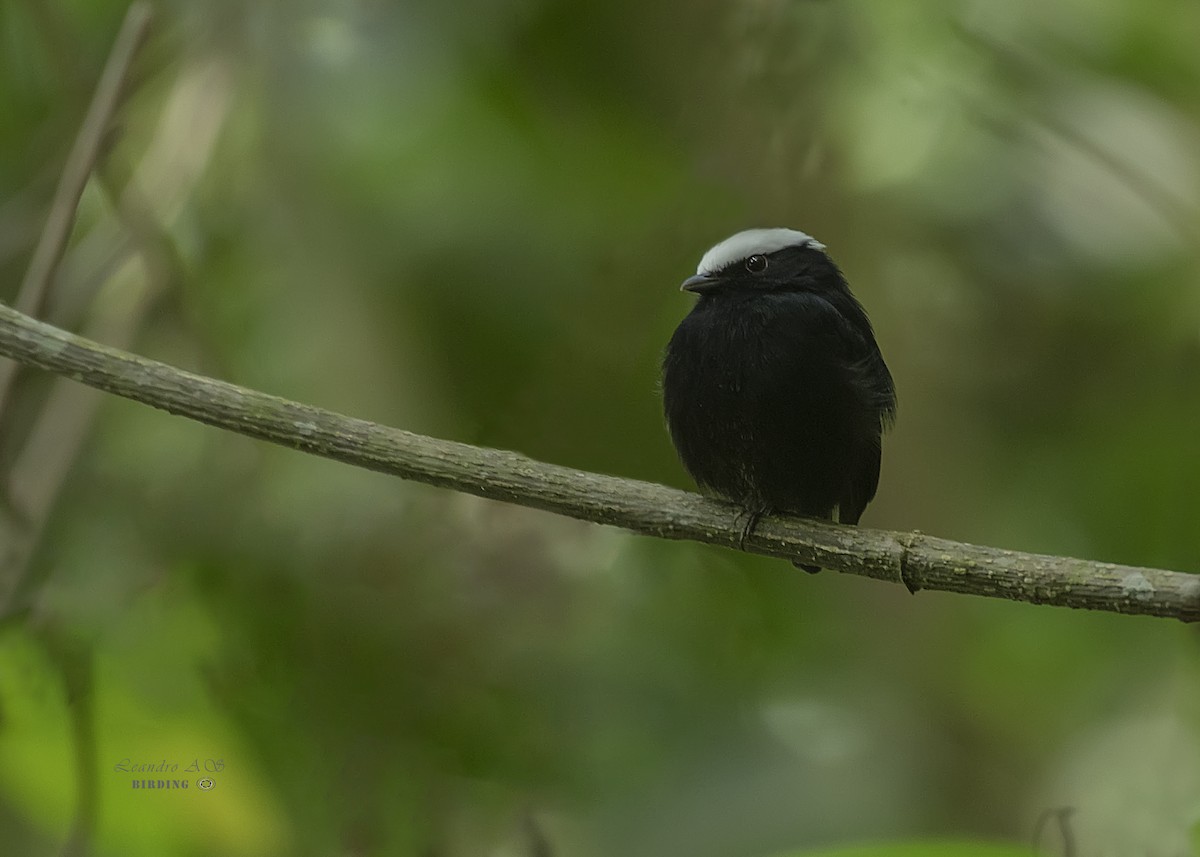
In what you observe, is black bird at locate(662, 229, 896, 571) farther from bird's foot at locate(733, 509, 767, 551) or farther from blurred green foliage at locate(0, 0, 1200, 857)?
blurred green foliage at locate(0, 0, 1200, 857)

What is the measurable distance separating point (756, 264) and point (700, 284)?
0.14 meters

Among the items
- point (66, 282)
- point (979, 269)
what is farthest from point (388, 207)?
point (979, 269)

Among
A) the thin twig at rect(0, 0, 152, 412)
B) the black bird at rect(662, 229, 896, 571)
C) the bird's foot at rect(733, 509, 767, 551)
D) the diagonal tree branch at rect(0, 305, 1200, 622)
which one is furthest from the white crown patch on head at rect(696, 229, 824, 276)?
the thin twig at rect(0, 0, 152, 412)

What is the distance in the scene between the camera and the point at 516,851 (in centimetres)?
234

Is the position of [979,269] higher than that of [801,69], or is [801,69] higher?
[801,69]

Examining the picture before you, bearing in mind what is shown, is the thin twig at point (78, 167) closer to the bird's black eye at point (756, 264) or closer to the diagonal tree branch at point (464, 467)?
the diagonal tree branch at point (464, 467)

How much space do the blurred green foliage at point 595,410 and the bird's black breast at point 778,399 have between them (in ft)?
1.43

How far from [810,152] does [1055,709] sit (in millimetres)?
1479

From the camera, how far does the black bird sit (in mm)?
2170

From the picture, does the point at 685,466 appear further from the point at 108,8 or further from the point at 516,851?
the point at 108,8

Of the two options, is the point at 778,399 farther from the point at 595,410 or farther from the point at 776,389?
the point at 595,410

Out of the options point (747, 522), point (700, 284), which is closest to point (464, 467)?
point (747, 522)

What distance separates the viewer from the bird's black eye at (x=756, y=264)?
2.38 m

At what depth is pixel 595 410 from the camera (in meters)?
2.68
